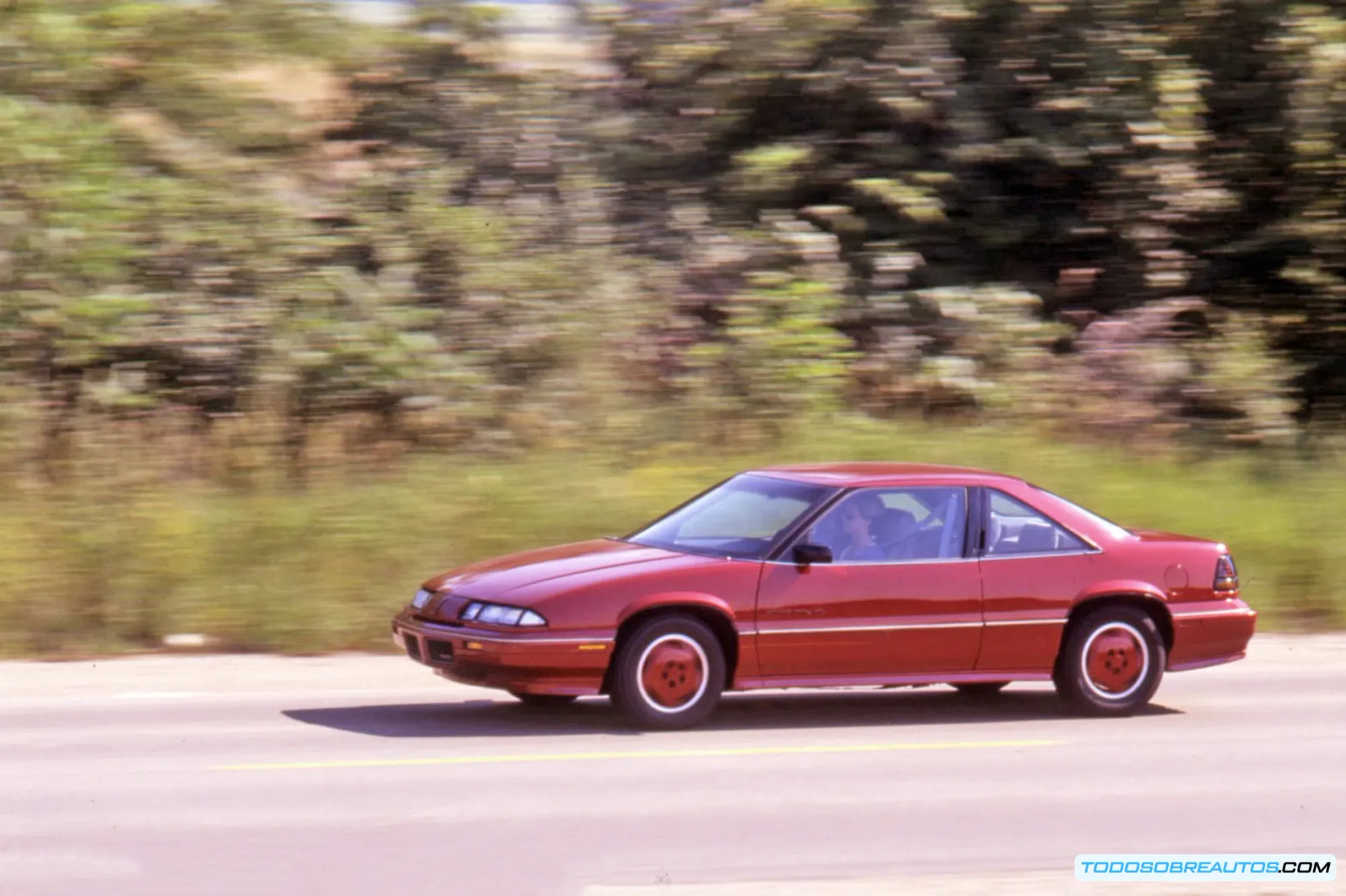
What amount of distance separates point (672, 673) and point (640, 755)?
1.98 feet

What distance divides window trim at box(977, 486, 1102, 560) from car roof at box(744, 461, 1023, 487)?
12 cm

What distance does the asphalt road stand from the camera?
6.15 meters

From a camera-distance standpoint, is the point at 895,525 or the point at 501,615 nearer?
the point at 501,615

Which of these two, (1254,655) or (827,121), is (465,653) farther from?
(827,121)

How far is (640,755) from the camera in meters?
8.17

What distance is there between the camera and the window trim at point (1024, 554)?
30.4ft

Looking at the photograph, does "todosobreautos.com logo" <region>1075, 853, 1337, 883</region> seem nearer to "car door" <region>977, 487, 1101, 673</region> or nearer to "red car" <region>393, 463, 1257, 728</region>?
"red car" <region>393, 463, 1257, 728</region>

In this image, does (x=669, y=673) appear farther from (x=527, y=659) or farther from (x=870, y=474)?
(x=870, y=474)

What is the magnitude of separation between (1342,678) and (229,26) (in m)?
12.5

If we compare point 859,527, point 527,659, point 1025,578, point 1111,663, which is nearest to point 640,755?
point 527,659

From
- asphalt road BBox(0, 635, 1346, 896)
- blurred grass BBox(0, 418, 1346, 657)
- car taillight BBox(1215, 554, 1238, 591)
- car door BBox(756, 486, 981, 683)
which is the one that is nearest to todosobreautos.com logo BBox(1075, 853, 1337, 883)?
asphalt road BBox(0, 635, 1346, 896)

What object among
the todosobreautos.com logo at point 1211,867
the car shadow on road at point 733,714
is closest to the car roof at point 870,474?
the car shadow on road at point 733,714

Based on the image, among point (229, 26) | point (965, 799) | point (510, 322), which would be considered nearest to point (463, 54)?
point (229, 26)

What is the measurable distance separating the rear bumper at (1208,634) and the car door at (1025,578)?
24.4 inches
